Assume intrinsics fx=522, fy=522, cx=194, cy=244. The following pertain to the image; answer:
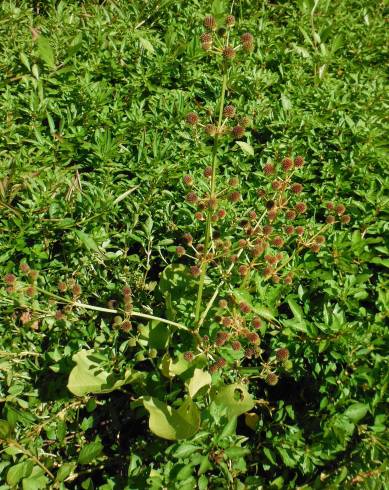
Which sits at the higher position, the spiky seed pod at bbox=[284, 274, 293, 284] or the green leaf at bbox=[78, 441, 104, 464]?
the spiky seed pod at bbox=[284, 274, 293, 284]

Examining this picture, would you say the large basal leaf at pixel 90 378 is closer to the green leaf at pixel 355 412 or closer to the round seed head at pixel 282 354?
the round seed head at pixel 282 354

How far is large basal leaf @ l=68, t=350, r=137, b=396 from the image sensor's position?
2.06 m

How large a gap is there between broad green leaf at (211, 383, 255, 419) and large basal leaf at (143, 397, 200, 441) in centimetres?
17

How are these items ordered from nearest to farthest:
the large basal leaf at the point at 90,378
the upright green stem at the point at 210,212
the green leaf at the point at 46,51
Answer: the upright green stem at the point at 210,212, the large basal leaf at the point at 90,378, the green leaf at the point at 46,51

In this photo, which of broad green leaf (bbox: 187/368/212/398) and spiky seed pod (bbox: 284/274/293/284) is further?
spiky seed pod (bbox: 284/274/293/284)

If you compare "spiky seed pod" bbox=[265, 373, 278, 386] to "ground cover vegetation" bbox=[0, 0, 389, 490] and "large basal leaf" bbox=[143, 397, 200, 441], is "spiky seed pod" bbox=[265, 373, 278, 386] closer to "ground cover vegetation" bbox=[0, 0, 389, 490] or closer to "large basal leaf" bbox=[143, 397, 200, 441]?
"ground cover vegetation" bbox=[0, 0, 389, 490]

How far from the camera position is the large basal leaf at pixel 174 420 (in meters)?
1.85

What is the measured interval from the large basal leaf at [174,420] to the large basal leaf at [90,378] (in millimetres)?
198

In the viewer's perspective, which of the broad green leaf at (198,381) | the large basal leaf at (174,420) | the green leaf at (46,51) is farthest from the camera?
the green leaf at (46,51)

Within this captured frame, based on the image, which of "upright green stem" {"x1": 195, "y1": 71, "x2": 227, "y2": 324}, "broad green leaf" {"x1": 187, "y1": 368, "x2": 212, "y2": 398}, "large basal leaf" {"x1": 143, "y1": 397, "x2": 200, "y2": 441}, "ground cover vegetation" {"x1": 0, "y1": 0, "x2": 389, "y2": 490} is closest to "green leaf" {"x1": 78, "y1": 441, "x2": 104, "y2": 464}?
"ground cover vegetation" {"x1": 0, "y1": 0, "x2": 389, "y2": 490}

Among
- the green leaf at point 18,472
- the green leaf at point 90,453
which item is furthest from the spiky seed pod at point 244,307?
the green leaf at point 18,472

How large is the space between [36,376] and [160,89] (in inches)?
70.0

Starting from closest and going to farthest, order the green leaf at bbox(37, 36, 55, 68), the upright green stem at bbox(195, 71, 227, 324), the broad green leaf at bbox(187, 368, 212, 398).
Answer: the upright green stem at bbox(195, 71, 227, 324)
the broad green leaf at bbox(187, 368, 212, 398)
the green leaf at bbox(37, 36, 55, 68)

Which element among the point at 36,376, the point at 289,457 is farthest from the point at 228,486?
the point at 36,376
